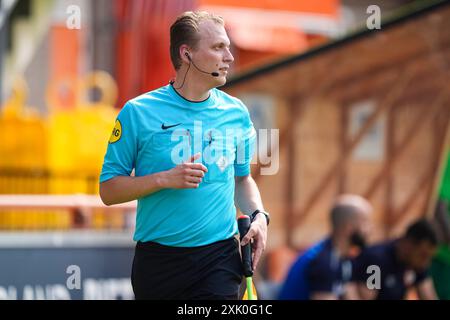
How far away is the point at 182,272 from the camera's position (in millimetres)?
3453

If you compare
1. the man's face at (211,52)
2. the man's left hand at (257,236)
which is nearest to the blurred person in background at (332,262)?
the man's left hand at (257,236)

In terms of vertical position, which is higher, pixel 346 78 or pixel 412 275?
pixel 346 78

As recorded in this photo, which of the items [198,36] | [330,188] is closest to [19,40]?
[330,188]

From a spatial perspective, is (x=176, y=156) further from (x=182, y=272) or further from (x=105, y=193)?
(x=182, y=272)

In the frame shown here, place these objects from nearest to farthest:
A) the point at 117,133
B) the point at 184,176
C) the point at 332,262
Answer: the point at 184,176 < the point at 117,133 < the point at 332,262

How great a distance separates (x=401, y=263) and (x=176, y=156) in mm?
4563

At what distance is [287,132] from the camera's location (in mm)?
8695

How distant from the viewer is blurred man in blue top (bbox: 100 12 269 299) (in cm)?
340

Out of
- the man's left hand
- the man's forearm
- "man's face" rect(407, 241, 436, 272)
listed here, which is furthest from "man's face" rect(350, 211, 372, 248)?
the man's forearm

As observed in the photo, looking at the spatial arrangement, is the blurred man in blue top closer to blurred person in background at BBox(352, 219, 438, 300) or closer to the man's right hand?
the man's right hand

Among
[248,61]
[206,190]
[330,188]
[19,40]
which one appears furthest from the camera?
[248,61]

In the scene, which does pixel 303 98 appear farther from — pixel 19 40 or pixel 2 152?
pixel 19 40

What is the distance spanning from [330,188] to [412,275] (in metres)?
1.60

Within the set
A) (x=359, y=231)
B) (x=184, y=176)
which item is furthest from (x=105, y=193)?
(x=359, y=231)
